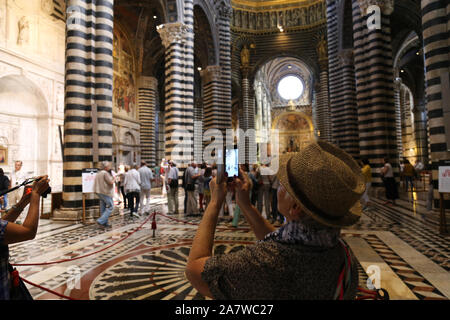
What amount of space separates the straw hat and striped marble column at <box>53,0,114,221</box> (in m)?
8.08

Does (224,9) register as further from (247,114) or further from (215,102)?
(247,114)

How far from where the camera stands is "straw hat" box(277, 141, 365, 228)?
1.00 meters

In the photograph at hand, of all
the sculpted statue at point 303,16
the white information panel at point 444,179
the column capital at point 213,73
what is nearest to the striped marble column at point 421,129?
the sculpted statue at point 303,16

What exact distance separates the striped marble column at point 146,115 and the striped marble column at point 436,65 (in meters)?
19.6

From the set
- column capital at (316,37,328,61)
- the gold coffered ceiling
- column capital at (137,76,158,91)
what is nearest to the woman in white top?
column capital at (137,76,158,91)

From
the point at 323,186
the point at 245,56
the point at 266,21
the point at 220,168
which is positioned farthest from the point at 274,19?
the point at 323,186

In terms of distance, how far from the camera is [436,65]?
7105 millimetres

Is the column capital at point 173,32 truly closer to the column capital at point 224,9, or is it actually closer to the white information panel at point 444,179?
the column capital at point 224,9

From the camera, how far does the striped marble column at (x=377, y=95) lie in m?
11.8

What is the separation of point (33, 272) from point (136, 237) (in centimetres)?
221

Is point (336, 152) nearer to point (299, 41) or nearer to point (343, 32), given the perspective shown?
point (343, 32)

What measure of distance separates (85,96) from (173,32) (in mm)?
7189

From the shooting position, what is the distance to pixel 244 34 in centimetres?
2973

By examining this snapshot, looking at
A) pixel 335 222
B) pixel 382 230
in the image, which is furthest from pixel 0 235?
pixel 382 230
